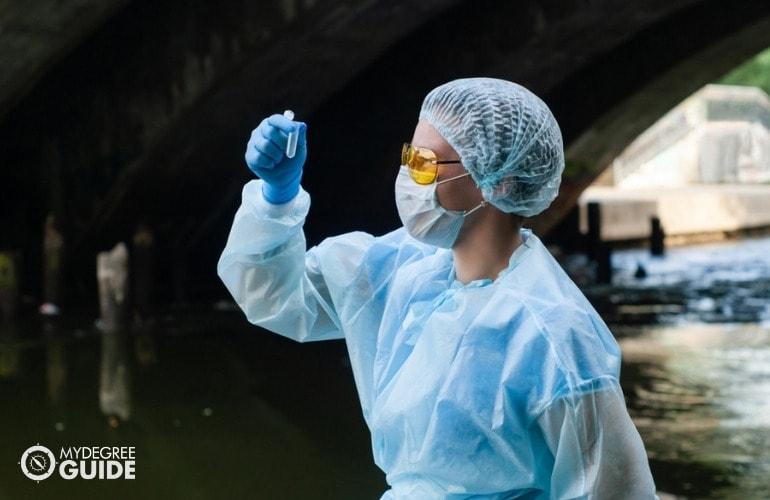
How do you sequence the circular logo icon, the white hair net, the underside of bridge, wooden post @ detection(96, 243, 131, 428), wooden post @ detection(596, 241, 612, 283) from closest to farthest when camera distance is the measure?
the white hair net < the circular logo icon < wooden post @ detection(96, 243, 131, 428) < the underside of bridge < wooden post @ detection(596, 241, 612, 283)

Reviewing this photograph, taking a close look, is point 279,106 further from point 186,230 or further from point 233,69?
point 186,230

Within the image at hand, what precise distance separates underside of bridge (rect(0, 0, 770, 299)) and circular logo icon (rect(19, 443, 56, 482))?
4.67 m

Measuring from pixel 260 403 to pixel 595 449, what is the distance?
7.23m

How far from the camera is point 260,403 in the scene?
9.81 m

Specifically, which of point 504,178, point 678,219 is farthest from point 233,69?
Answer: point 678,219

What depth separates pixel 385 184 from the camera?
675 inches

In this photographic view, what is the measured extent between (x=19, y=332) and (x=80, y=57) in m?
3.33

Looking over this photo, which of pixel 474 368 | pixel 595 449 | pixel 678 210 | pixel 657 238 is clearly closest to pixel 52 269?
pixel 657 238

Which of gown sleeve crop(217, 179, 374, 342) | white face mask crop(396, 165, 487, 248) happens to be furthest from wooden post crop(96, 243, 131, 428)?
white face mask crop(396, 165, 487, 248)

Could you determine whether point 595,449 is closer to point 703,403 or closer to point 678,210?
point 703,403

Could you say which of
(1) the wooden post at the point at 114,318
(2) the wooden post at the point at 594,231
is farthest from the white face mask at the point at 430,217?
(2) the wooden post at the point at 594,231

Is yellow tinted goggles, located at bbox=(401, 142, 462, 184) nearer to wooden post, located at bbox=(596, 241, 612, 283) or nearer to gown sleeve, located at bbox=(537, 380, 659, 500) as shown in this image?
gown sleeve, located at bbox=(537, 380, 659, 500)

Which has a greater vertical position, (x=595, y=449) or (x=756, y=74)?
(x=756, y=74)

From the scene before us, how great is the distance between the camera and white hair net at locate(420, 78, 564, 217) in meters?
3.04
